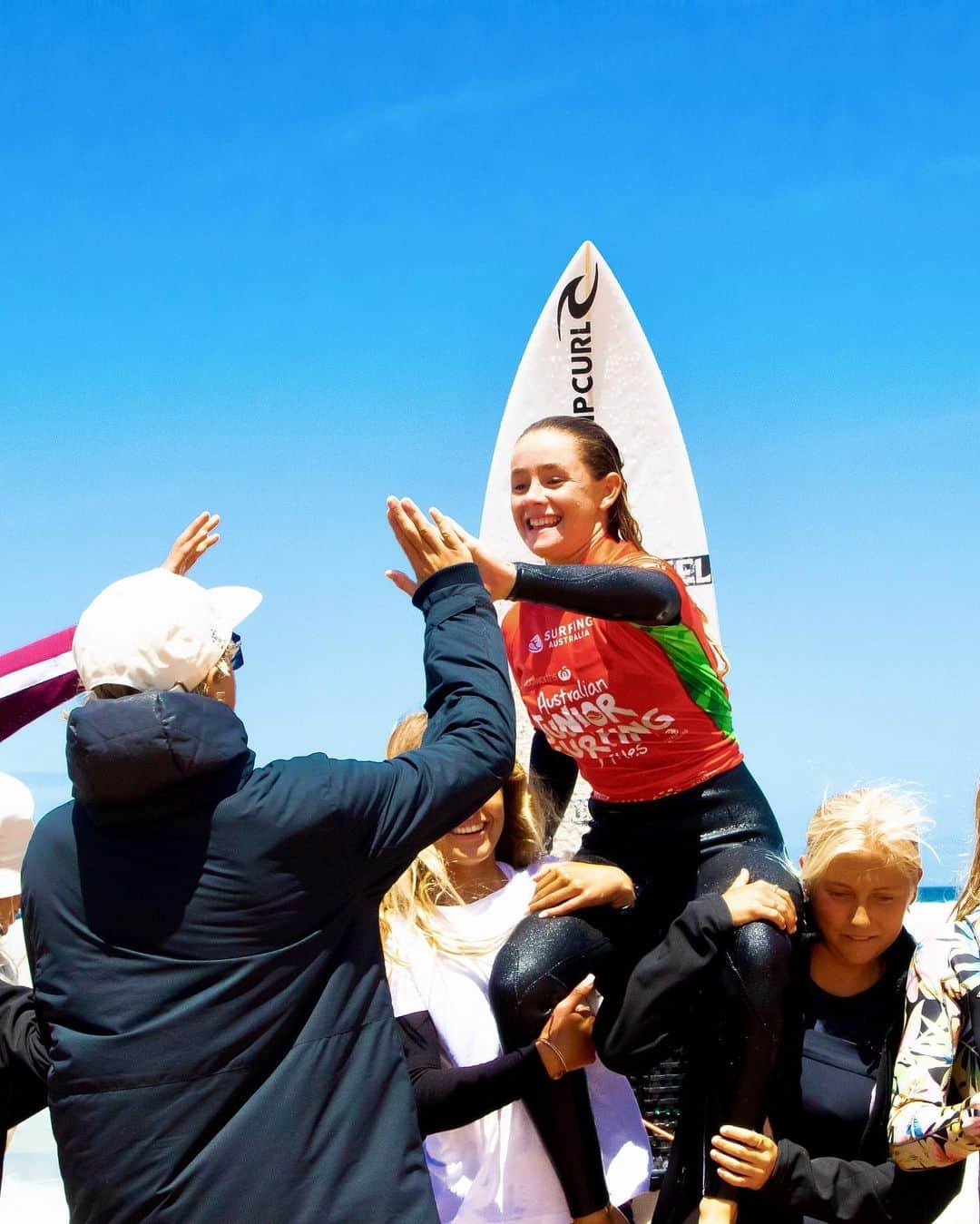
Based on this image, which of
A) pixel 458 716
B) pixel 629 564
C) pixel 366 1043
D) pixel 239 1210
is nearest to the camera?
pixel 239 1210

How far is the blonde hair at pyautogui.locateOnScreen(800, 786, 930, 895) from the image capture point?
2.60 metres

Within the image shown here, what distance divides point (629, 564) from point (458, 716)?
1.05 meters

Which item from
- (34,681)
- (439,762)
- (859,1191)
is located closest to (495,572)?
(439,762)

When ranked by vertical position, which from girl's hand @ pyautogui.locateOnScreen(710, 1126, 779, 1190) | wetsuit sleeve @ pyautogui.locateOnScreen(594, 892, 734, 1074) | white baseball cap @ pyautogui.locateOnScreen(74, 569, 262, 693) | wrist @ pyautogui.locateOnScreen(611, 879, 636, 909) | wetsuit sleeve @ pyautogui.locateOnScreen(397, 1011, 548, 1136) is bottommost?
girl's hand @ pyautogui.locateOnScreen(710, 1126, 779, 1190)

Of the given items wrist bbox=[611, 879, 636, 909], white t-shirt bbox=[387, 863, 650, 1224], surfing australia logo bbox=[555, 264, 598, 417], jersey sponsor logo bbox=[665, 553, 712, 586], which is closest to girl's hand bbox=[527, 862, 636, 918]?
wrist bbox=[611, 879, 636, 909]

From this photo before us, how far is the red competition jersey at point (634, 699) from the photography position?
288cm

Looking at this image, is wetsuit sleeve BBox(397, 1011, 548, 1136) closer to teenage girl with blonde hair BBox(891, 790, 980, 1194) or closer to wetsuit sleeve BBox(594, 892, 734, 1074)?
wetsuit sleeve BBox(594, 892, 734, 1074)

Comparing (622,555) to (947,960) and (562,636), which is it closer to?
(562,636)

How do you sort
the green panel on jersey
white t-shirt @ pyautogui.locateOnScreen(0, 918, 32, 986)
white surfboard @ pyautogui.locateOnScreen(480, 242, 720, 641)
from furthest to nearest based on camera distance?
white surfboard @ pyautogui.locateOnScreen(480, 242, 720, 641), the green panel on jersey, white t-shirt @ pyautogui.locateOnScreen(0, 918, 32, 986)

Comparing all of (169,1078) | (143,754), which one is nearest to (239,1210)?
(169,1078)

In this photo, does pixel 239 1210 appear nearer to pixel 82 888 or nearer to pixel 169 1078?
pixel 169 1078

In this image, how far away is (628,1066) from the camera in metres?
2.55

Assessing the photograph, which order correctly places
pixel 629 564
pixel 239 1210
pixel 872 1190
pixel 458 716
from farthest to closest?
pixel 629 564 → pixel 872 1190 → pixel 458 716 → pixel 239 1210

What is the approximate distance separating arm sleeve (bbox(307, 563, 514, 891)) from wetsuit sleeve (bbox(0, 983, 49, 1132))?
0.60m
